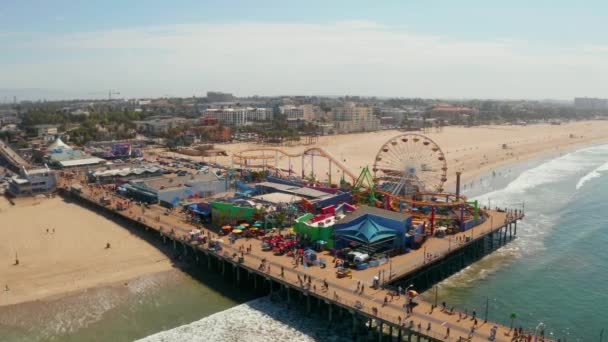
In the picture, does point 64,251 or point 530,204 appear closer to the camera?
point 64,251

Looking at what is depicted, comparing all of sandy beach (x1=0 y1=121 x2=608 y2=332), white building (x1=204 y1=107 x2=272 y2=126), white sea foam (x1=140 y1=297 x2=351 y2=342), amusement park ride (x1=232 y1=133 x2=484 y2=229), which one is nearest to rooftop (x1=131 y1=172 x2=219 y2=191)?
sandy beach (x1=0 y1=121 x2=608 y2=332)

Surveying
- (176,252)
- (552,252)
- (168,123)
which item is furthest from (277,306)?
(168,123)

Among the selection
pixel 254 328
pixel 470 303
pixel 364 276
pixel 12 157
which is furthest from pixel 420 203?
pixel 12 157

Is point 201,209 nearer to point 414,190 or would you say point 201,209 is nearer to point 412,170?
point 414,190

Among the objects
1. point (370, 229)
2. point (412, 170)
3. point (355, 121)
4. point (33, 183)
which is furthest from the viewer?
point (355, 121)

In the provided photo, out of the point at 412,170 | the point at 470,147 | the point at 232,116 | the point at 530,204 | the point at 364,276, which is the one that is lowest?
the point at 364,276

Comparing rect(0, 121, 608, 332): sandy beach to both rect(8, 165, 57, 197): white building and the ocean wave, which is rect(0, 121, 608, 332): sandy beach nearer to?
rect(8, 165, 57, 197): white building

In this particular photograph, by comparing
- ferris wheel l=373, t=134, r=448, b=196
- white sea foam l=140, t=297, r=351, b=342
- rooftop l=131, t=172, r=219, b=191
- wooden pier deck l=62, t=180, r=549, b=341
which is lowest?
white sea foam l=140, t=297, r=351, b=342

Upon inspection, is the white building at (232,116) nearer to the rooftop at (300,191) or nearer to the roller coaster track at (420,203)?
the rooftop at (300,191)
